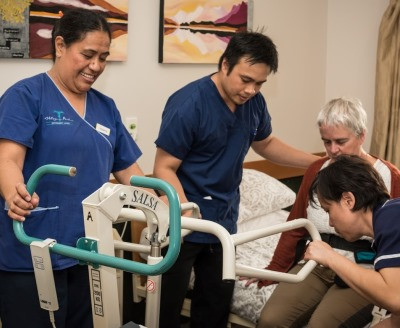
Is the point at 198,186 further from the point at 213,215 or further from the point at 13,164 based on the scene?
the point at 13,164

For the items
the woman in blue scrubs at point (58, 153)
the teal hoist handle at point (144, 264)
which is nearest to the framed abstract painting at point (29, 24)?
the woman in blue scrubs at point (58, 153)

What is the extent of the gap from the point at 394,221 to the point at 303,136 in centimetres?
258

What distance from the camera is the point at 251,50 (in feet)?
7.29

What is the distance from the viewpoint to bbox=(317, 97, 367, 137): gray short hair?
243 cm

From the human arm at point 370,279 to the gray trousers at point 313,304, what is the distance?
549mm

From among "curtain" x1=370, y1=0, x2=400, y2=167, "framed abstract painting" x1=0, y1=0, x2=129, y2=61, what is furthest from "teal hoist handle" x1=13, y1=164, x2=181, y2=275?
"curtain" x1=370, y1=0, x2=400, y2=167

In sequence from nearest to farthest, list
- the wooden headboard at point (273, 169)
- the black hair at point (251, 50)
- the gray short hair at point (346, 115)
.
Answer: the black hair at point (251, 50)
the gray short hair at point (346, 115)
the wooden headboard at point (273, 169)

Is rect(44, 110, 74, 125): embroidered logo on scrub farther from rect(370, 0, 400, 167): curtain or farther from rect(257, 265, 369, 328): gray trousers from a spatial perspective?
rect(370, 0, 400, 167): curtain

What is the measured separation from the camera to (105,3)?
2.83 metres

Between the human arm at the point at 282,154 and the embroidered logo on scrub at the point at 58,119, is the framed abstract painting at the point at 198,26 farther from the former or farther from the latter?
the embroidered logo on scrub at the point at 58,119

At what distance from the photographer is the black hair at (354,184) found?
5.96 feet

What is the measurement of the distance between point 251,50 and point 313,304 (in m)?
1.00

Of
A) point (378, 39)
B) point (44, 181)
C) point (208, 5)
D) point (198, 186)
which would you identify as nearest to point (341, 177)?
point (198, 186)

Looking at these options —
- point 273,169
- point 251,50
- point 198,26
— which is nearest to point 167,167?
point 251,50
